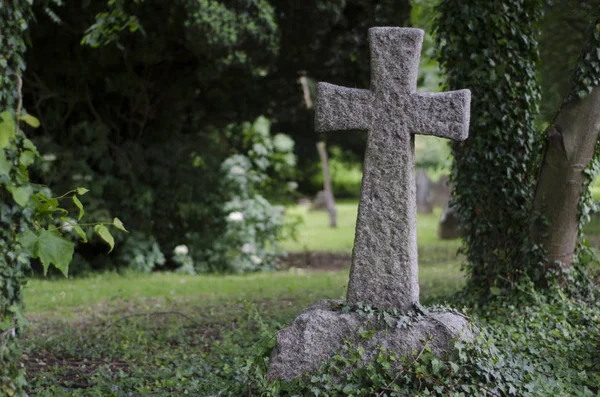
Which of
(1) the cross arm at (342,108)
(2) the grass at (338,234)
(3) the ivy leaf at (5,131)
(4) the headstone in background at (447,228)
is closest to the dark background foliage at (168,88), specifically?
(2) the grass at (338,234)

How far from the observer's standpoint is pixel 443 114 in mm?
4574

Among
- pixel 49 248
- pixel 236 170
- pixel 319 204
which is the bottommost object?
pixel 319 204

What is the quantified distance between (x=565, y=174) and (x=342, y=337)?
313 cm

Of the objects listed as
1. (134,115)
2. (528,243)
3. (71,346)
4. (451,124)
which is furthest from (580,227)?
(134,115)

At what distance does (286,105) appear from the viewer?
44.6ft

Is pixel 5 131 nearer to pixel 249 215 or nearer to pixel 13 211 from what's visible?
pixel 13 211

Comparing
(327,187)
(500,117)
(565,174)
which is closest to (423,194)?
(327,187)

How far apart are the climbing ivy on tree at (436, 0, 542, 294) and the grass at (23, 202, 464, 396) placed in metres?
1.10

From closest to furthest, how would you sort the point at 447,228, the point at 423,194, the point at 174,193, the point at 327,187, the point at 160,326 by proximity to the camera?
the point at 160,326 → the point at 174,193 → the point at 447,228 → the point at 327,187 → the point at 423,194

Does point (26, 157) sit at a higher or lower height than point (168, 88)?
lower

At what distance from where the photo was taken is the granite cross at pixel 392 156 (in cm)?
457

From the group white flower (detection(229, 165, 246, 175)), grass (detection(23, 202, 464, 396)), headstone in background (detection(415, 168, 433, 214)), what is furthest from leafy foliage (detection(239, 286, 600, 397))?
headstone in background (detection(415, 168, 433, 214))

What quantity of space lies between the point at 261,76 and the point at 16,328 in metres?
9.29

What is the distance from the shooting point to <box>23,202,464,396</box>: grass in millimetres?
5277
